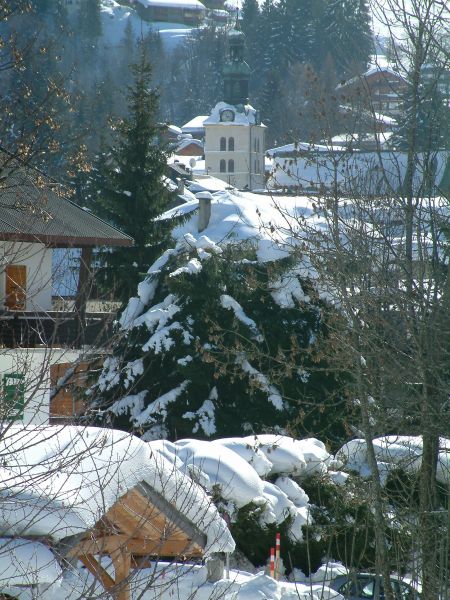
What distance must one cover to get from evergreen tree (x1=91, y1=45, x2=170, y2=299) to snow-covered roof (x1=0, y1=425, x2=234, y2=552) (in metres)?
22.2

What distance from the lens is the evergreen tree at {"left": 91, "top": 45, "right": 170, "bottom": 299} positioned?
1203 inches

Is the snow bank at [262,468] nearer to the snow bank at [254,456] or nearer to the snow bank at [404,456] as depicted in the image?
the snow bank at [254,456]

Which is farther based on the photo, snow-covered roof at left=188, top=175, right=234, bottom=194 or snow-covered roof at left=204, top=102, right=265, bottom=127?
snow-covered roof at left=204, top=102, right=265, bottom=127

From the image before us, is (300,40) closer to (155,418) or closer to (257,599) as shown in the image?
(155,418)

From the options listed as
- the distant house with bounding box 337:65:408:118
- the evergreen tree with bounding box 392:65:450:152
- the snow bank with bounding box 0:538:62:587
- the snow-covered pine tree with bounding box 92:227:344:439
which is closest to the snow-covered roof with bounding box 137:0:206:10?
the snow-covered pine tree with bounding box 92:227:344:439

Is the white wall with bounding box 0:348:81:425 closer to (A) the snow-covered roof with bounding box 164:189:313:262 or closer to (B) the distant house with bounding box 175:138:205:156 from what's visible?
(A) the snow-covered roof with bounding box 164:189:313:262

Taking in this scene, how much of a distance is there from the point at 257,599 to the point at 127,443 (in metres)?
4.81

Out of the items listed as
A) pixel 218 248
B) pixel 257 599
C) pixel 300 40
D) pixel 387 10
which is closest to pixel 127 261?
pixel 218 248

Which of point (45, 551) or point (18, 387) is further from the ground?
point (18, 387)

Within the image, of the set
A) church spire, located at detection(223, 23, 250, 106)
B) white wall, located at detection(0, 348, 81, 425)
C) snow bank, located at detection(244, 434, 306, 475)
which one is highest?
church spire, located at detection(223, 23, 250, 106)

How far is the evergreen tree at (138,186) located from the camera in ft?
100

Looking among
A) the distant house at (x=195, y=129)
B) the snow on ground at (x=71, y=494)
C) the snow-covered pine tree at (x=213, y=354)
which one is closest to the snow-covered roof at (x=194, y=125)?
the distant house at (x=195, y=129)

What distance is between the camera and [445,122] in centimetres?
903

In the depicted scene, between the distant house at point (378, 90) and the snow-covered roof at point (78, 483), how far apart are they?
3.99 meters
